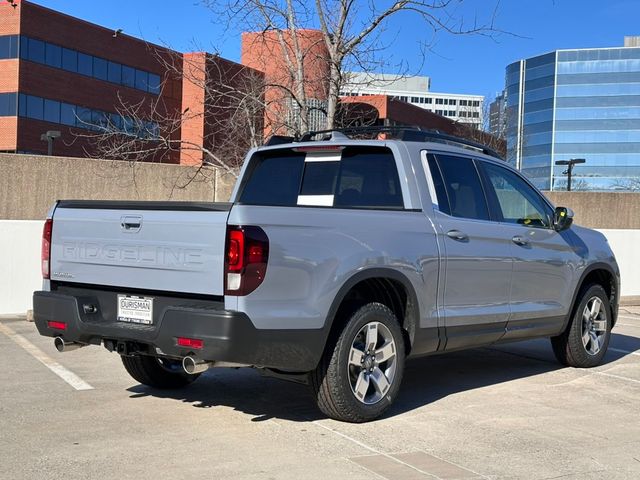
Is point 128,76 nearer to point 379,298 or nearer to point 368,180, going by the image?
point 368,180

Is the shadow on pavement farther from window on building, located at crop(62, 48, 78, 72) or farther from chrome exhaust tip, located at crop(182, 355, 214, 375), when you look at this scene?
window on building, located at crop(62, 48, 78, 72)

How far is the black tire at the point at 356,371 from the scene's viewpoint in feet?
17.3

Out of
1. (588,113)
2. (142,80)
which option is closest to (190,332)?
(142,80)

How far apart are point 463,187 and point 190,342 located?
2854mm

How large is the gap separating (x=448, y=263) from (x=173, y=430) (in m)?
2.41

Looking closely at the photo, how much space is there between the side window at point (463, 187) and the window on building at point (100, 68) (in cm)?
4934

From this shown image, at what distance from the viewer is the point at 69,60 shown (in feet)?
163

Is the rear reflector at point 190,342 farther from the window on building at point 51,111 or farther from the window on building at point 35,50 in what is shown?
the window on building at point 51,111

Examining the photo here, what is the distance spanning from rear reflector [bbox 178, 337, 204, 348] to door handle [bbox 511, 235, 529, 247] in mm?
3206

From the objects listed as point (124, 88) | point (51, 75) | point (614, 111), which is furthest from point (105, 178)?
point (614, 111)

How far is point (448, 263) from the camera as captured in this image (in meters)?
6.02

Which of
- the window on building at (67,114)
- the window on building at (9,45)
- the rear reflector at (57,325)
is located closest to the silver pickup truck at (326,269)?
the rear reflector at (57,325)

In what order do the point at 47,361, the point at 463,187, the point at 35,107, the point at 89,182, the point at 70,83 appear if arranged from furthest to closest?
the point at 70,83 < the point at 35,107 < the point at 89,182 < the point at 47,361 < the point at 463,187

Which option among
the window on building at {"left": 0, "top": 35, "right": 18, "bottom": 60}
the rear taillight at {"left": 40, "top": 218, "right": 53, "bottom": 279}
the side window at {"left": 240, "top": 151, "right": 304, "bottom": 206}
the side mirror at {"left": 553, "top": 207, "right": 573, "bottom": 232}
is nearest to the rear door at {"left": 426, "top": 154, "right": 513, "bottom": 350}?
the side mirror at {"left": 553, "top": 207, "right": 573, "bottom": 232}
